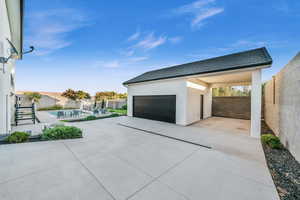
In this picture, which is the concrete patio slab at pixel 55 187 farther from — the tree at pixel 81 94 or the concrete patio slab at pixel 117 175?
the tree at pixel 81 94

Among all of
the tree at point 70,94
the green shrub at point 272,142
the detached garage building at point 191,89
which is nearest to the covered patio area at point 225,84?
the detached garage building at point 191,89

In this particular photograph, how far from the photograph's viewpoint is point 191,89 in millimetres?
7832

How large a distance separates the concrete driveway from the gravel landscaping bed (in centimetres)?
17

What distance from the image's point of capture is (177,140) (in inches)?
187

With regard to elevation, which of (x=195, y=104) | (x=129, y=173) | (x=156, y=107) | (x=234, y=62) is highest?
(x=234, y=62)

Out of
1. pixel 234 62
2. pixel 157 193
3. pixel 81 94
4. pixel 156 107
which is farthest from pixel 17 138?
pixel 81 94

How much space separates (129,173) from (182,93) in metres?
5.92

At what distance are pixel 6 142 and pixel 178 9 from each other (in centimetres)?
961

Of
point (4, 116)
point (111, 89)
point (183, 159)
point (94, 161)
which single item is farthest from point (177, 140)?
point (111, 89)

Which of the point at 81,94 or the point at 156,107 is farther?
the point at 81,94

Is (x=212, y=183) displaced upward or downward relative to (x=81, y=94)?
downward

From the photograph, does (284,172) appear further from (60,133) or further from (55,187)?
(60,133)

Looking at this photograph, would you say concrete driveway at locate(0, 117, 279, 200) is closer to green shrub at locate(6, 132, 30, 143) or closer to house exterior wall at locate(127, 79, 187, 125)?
green shrub at locate(6, 132, 30, 143)

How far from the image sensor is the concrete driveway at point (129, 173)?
190 centimetres
